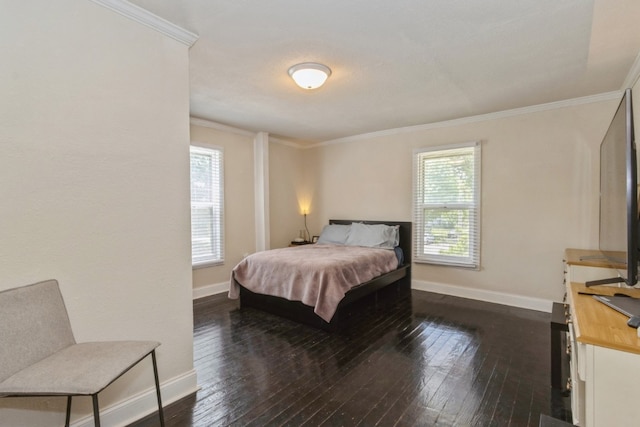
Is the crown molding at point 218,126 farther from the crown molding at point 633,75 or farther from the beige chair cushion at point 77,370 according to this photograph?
the crown molding at point 633,75

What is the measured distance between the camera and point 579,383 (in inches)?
57.8

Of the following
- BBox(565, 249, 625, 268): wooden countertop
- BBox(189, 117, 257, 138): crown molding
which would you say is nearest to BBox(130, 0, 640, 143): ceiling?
BBox(189, 117, 257, 138): crown molding

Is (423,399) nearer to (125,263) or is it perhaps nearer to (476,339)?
(476,339)

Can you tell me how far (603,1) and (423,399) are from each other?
263 cm

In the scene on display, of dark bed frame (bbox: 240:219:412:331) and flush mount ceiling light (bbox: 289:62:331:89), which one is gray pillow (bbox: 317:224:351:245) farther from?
flush mount ceiling light (bbox: 289:62:331:89)

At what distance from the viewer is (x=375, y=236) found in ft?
14.5

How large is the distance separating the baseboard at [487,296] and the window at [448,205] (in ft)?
1.13

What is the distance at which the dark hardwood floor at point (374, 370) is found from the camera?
1.84 meters

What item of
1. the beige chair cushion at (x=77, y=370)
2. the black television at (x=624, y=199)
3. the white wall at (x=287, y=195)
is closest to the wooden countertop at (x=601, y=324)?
the black television at (x=624, y=199)

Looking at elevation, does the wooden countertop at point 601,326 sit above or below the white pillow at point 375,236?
below

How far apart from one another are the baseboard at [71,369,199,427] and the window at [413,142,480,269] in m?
3.42

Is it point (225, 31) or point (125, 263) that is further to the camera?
point (225, 31)

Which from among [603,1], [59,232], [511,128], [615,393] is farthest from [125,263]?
[511,128]

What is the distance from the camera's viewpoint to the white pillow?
435 cm
